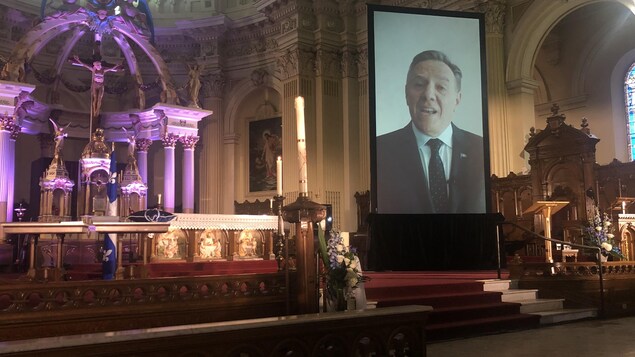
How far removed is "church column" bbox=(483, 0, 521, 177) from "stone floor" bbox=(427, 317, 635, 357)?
724cm

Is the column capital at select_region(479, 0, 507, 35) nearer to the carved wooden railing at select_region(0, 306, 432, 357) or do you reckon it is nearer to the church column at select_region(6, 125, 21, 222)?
the church column at select_region(6, 125, 21, 222)

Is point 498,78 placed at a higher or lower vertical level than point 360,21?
lower

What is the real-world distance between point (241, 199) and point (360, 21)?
22.4ft

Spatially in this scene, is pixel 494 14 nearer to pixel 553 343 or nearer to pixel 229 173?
pixel 229 173

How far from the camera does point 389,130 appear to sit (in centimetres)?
1018

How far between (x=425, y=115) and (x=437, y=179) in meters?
1.11

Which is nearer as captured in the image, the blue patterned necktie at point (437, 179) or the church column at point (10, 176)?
the blue patterned necktie at point (437, 179)

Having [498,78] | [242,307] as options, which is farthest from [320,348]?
[498,78]

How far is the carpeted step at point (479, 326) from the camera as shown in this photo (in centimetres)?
659

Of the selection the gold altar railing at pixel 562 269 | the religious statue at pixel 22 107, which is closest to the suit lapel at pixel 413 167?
the gold altar railing at pixel 562 269

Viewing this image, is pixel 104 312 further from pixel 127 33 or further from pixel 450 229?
pixel 127 33

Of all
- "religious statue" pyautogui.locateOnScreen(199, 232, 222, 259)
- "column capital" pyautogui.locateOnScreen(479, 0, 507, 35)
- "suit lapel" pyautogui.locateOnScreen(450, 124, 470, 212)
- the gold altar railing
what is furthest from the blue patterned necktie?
"column capital" pyautogui.locateOnScreen(479, 0, 507, 35)

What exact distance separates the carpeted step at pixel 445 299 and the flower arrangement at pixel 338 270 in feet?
4.89

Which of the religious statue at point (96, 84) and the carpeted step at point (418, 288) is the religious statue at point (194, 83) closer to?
the religious statue at point (96, 84)
